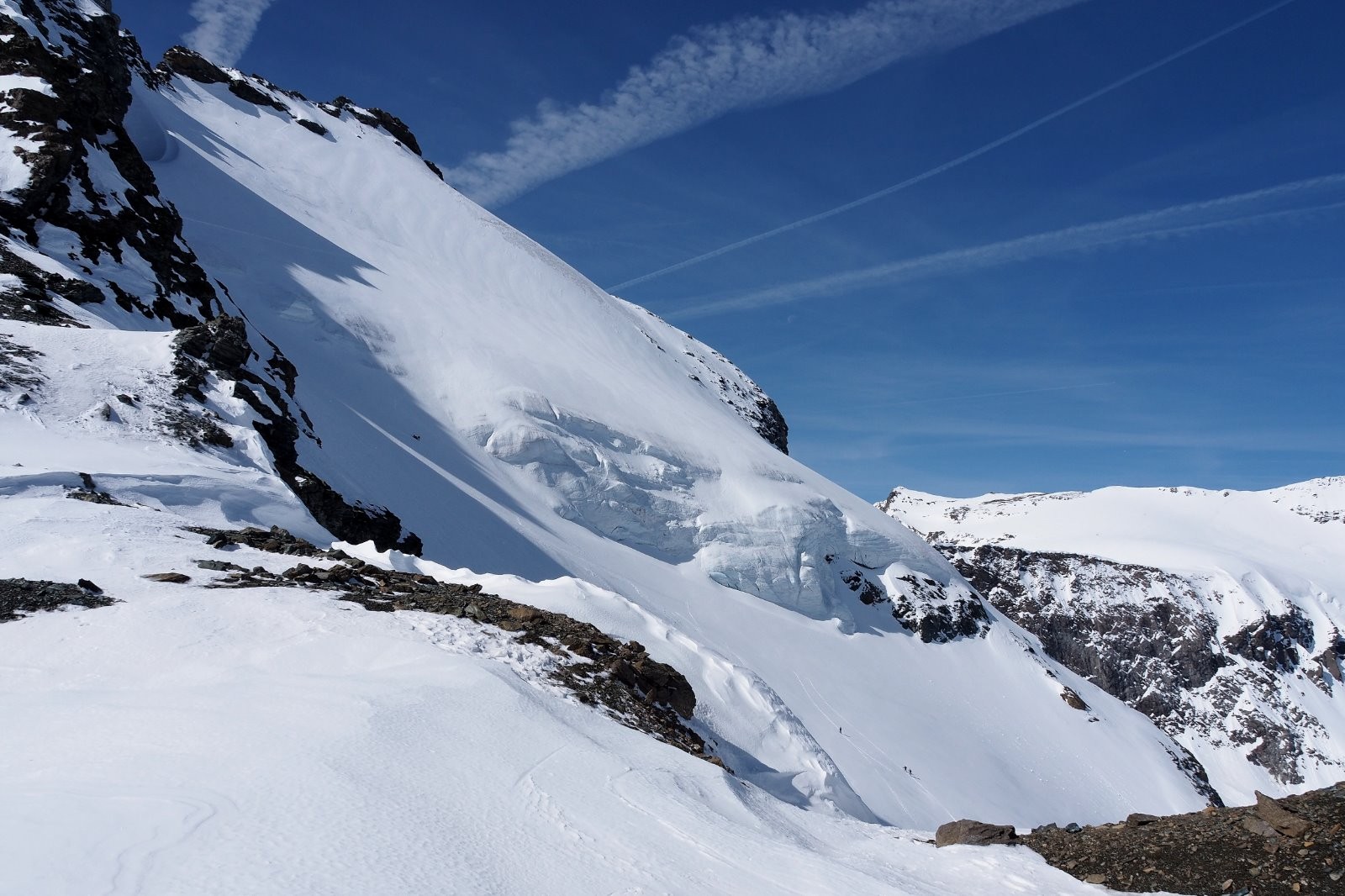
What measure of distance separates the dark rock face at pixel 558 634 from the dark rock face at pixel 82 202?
1267 cm

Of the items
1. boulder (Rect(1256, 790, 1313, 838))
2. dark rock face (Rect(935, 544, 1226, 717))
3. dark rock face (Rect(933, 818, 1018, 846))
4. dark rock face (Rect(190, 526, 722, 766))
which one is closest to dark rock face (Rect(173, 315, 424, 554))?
dark rock face (Rect(190, 526, 722, 766))

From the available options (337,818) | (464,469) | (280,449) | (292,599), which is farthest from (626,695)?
(464,469)

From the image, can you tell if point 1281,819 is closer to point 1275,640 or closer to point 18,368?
point 18,368

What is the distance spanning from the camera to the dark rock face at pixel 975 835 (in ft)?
25.6

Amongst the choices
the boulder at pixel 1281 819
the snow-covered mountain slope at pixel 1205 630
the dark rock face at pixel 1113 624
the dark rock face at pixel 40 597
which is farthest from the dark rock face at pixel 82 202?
the snow-covered mountain slope at pixel 1205 630

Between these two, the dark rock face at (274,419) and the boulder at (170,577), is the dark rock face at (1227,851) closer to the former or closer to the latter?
the boulder at (170,577)

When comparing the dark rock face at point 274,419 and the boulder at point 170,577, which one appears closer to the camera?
the boulder at point 170,577

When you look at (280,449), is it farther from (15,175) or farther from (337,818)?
(337,818)

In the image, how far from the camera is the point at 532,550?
35.2 meters

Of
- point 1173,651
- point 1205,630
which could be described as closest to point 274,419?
point 1173,651

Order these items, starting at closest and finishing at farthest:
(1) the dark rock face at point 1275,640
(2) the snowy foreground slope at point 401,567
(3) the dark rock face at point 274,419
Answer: (2) the snowy foreground slope at point 401,567, (3) the dark rock face at point 274,419, (1) the dark rock face at point 1275,640

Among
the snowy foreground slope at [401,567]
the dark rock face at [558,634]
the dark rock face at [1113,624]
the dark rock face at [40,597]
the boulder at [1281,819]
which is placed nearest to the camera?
the snowy foreground slope at [401,567]

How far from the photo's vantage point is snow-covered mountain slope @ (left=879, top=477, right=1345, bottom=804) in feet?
307

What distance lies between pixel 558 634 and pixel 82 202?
24592 mm
